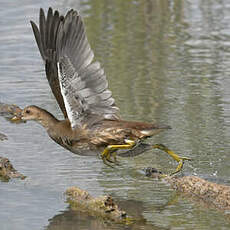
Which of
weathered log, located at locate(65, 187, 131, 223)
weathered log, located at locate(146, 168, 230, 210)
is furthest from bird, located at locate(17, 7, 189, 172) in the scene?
weathered log, located at locate(65, 187, 131, 223)

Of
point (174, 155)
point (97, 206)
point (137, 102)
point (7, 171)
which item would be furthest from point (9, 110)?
point (97, 206)

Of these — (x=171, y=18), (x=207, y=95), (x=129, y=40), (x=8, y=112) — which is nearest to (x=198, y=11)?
(x=171, y=18)

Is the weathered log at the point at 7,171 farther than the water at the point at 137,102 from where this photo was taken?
Yes

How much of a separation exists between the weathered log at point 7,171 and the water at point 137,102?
11 cm

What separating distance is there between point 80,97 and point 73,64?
320 millimetres

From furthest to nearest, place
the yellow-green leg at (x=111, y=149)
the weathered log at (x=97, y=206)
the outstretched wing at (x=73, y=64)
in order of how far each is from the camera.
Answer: the yellow-green leg at (x=111, y=149), the outstretched wing at (x=73, y=64), the weathered log at (x=97, y=206)

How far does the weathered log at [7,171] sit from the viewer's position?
7.39 meters

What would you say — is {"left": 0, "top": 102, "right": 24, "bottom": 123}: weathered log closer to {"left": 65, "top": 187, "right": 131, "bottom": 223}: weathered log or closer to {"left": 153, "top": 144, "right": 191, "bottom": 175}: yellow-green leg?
{"left": 153, "top": 144, "right": 191, "bottom": 175}: yellow-green leg

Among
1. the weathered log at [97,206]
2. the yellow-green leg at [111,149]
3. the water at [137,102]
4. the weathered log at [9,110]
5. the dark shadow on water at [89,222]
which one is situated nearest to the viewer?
the dark shadow on water at [89,222]

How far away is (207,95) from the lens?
10.0 meters

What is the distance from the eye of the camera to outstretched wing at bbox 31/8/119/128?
7.33 meters

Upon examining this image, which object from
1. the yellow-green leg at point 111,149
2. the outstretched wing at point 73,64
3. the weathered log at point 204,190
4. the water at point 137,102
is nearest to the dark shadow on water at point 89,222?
the water at point 137,102

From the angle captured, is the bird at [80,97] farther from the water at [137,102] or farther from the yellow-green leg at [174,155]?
the water at [137,102]

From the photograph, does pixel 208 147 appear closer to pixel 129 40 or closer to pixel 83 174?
pixel 83 174
